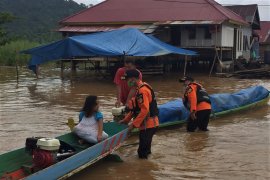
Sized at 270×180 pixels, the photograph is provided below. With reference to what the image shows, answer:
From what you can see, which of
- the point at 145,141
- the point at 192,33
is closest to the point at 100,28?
the point at 192,33

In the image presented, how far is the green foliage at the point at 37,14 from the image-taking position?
65.4 meters

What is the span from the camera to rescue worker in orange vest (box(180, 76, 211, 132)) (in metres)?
9.01

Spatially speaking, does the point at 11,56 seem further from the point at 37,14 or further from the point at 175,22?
the point at 37,14

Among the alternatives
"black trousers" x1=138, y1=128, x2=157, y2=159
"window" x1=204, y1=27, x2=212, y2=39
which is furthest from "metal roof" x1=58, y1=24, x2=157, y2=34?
"black trousers" x1=138, y1=128, x2=157, y2=159

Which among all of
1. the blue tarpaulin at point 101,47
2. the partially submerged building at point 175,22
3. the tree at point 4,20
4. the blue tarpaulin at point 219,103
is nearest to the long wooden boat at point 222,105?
the blue tarpaulin at point 219,103

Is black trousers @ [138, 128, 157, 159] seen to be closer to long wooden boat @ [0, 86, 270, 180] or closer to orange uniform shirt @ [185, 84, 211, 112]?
long wooden boat @ [0, 86, 270, 180]

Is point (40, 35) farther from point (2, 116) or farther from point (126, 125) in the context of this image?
point (126, 125)

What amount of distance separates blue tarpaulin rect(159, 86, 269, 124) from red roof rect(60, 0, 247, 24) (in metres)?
14.7

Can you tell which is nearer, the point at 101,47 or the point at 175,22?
the point at 101,47

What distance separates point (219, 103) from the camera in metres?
11.4

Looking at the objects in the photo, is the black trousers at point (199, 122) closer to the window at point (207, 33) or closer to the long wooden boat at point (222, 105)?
the long wooden boat at point (222, 105)

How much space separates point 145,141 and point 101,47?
1204 cm

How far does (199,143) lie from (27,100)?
797cm

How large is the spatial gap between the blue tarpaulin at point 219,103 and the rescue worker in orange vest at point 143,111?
8.33ft
